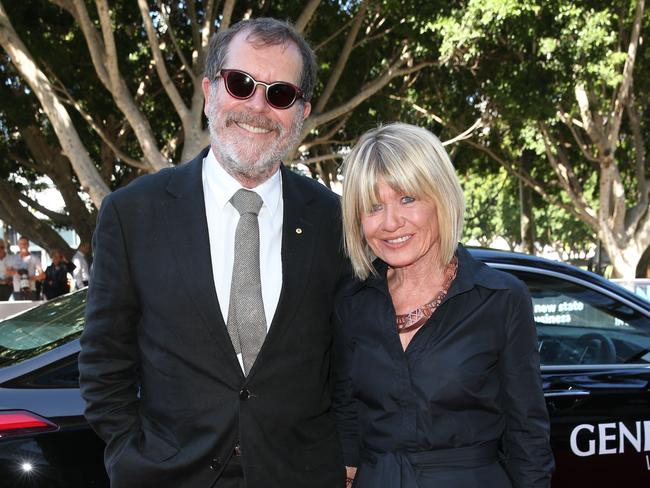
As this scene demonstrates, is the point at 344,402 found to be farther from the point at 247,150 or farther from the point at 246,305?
the point at 247,150

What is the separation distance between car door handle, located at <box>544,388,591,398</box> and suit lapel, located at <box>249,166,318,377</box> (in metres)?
1.44

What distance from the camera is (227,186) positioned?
239 centimetres

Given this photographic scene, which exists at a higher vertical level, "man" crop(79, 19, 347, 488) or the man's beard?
the man's beard

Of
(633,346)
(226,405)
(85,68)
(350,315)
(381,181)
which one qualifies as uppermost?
(85,68)

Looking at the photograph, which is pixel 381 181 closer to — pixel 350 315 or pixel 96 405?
pixel 350 315

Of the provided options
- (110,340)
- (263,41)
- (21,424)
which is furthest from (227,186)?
(21,424)

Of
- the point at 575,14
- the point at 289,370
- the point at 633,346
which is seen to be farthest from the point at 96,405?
the point at 575,14

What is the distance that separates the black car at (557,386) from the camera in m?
2.91

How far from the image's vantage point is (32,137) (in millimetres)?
16500

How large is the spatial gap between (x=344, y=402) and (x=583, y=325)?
1.62m

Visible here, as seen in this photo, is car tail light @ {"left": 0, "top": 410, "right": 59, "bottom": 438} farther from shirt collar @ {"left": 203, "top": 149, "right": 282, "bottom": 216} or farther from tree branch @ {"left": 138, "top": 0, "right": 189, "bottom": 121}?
tree branch @ {"left": 138, "top": 0, "right": 189, "bottom": 121}

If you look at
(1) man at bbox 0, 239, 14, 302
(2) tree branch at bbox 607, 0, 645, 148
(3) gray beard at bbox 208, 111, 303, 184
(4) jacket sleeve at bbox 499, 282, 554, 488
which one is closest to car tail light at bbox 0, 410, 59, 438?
(3) gray beard at bbox 208, 111, 303, 184

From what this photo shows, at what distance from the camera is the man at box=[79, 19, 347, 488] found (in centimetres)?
220

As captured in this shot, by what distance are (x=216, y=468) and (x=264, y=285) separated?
21.0 inches
